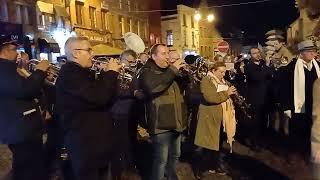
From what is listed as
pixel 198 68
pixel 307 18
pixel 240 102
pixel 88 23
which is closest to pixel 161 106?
pixel 240 102

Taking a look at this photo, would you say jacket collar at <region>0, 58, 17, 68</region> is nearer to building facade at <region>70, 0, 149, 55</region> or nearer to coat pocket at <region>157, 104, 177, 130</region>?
coat pocket at <region>157, 104, 177, 130</region>

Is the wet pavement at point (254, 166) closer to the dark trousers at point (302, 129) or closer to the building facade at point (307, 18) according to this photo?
the dark trousers at point (302, 129)

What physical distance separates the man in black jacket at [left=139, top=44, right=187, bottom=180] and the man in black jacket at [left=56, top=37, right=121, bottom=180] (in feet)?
3.49

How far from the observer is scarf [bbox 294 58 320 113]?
6.64m

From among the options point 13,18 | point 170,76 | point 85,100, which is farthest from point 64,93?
point 13,18

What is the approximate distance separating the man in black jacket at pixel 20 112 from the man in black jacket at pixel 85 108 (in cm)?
57

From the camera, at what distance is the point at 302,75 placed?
6688 millimetres

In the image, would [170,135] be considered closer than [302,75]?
Yes

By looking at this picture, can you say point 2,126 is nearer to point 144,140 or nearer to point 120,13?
point 144,140

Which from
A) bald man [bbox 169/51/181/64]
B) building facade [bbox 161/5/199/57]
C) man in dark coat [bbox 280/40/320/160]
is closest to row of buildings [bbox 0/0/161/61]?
bald man [bbox 169/51/181/64]

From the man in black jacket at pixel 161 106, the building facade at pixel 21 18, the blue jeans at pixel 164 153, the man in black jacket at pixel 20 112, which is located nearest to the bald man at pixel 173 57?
the man in black jacket at pixel 161 106

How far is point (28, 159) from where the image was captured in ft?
16.4

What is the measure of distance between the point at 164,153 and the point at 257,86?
4.12 metres

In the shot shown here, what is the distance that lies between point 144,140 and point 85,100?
4.65m
